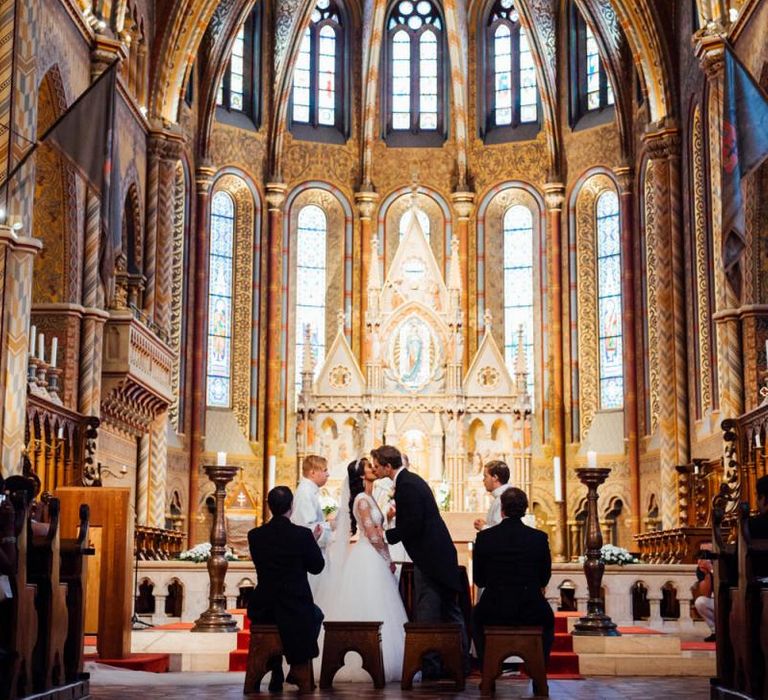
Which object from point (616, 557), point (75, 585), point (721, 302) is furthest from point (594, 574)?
point (721, 302)

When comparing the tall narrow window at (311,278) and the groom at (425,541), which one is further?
the tall narrow window at (311,278)

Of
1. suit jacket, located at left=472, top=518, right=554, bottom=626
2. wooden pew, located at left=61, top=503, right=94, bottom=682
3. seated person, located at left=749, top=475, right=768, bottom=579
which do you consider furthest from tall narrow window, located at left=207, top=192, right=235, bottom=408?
seated person, located at left=749, top=475, right=768, bottom=579

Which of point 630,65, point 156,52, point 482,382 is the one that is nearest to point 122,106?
point 156,52

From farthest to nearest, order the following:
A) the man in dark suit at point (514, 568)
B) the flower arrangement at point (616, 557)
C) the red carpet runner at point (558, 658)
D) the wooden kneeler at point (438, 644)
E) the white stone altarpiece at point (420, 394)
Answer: the white stone altarpiece at point (420, 394) → the flower arrangement at point (616, 557) → the red carpet runner at point (558, 658) → the wooden kneeler at point (438, 644) → the man in dark suit at point (514, 568)

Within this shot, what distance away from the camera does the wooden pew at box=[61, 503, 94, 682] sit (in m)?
8.96

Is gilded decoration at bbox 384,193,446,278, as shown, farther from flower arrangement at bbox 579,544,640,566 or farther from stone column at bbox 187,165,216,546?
flower arrangement at bbox 579,544,640,566

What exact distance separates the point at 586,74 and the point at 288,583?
2028cm

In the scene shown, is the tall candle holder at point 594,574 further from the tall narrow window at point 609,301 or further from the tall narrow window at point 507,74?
the tall narrow window at point 507,74

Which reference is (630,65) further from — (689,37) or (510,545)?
(510,545)

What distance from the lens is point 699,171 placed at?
72.5 ft

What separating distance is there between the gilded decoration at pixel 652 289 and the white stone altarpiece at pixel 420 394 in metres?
2.42

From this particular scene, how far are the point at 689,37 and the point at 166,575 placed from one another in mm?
13119

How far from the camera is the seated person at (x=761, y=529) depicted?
25.6 ft

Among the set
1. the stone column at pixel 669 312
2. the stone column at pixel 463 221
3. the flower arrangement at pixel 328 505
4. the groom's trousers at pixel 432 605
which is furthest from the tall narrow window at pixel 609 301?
the groom's trousers at pixel 432 605
